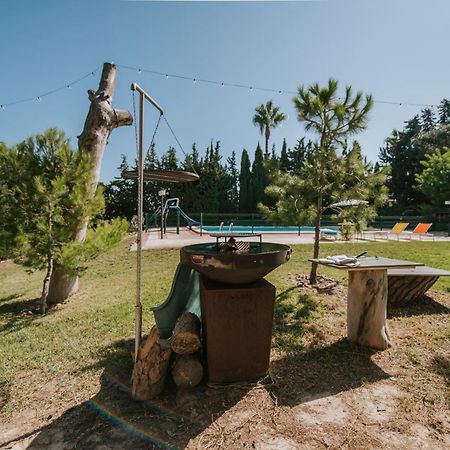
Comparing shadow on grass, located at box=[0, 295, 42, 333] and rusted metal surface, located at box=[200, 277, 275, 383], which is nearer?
rusted metal surface, located at box=[200, 277, 275, 383]

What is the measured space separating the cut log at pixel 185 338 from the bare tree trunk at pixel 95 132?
108 inches

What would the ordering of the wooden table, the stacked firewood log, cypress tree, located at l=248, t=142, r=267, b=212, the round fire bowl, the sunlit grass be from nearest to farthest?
1. the round fire bowl
2. the stacked firewood log
3. the sunlit grass
4. the wooden table
5. cypress tree, located at l=248, t=142, r=267, b=212

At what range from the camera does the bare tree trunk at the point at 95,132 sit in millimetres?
4234

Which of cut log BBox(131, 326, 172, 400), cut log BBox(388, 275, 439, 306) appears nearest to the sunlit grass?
cut log BBox(131, 326, 172, 400)

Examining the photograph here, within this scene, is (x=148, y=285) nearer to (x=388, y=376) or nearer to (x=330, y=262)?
(x=330, y=262)

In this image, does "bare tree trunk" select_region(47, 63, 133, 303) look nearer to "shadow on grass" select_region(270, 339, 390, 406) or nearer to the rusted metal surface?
the rusted metal surface

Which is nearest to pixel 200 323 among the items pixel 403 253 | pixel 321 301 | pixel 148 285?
pixel 321 301

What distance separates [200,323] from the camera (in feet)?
7.27

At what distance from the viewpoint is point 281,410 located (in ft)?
5.89

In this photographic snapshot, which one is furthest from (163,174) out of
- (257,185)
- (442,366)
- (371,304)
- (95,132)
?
(257,185)

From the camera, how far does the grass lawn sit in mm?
1624

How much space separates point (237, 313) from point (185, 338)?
0.40m

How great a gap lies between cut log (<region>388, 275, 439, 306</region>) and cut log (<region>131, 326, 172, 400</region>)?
289 cm

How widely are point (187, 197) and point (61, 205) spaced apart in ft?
47.1
